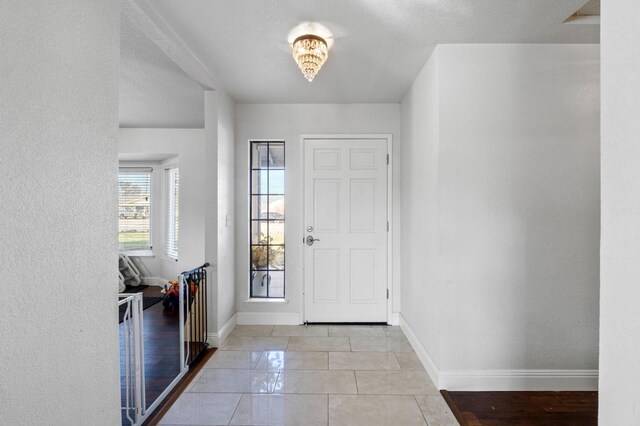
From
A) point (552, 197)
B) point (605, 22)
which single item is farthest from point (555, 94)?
point (605, 22)

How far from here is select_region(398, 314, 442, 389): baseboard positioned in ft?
8.28

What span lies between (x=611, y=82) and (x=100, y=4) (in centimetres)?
193

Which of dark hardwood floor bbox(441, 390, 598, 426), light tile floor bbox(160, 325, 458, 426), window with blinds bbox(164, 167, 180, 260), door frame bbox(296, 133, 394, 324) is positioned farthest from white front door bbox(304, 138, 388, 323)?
window with blinds bbox(164, 167, 180, 260)

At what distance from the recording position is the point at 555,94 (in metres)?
2.44

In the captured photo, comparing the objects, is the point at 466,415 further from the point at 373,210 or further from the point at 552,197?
the point at 373,210

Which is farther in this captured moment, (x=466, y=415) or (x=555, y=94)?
(x=555, y=94)

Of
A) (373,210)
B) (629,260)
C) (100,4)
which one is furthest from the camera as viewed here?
(373,210)

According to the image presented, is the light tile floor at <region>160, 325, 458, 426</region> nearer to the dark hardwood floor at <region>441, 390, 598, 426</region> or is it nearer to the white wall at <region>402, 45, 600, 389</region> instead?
the dark hardwood floor at <region>441, 390, 598, 426</region>

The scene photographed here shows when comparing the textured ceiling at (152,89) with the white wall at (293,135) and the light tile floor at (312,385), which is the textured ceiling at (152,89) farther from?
the light tile floor at (312,385)

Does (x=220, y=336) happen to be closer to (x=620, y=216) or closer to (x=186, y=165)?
(x=186, y=165)

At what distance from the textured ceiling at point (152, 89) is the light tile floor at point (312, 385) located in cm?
249

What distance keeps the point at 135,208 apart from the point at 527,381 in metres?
5.77

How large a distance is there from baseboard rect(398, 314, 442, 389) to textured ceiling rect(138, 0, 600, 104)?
2382 millimetres

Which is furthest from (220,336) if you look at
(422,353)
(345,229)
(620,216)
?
(620,216)
